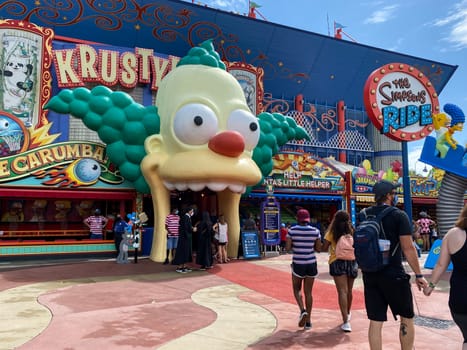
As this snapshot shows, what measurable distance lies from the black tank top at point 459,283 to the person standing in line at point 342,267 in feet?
7.07

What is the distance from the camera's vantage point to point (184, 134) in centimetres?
1102

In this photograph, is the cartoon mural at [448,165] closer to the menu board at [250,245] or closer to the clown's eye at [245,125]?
the clown's eye at [245,125]

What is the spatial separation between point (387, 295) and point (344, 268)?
1767mm

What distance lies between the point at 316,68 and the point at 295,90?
185cm

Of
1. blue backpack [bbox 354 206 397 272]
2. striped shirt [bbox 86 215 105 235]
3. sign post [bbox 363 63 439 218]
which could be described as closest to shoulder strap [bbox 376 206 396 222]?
blue backpack [bbox 354 206 397 272]

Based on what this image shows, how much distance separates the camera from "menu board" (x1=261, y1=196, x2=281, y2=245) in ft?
45.4

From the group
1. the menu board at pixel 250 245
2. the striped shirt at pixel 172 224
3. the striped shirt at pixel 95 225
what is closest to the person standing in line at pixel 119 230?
the striped shirt at pixel 95 225

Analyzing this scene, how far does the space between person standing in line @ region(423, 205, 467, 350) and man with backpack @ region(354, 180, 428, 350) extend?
0.98ft

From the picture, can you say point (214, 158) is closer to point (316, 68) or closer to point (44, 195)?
point (44, 195)

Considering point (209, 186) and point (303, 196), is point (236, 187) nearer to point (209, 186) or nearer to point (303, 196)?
point (209, 186)

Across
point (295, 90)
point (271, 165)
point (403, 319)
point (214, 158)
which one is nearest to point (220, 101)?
point (214, 158)

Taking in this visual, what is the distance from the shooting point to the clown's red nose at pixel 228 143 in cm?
1059

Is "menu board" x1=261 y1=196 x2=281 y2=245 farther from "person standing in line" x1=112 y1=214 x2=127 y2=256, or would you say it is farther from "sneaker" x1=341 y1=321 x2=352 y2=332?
"sneaker" x1=341 y1=321 x2=352 y2=332

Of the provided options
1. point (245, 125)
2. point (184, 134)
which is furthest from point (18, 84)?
point (245, 125)
